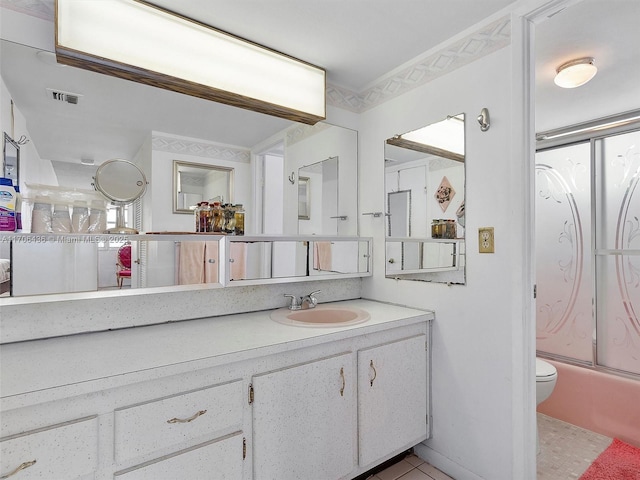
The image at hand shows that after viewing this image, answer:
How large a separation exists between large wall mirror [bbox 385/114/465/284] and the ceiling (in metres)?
0.46

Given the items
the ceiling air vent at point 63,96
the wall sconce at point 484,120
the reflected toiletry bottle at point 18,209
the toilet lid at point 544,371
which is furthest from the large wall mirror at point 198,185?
the toilet lid at point 544,371

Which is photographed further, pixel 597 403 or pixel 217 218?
pixel 597 403

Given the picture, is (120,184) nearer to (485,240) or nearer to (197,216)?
(197,216)

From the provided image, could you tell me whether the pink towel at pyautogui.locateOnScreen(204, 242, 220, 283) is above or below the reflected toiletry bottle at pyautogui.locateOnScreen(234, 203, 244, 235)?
below

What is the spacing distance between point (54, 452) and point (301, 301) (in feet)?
3.98

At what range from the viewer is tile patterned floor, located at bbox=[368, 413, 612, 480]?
171 centimetres

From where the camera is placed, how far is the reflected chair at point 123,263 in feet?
4.68

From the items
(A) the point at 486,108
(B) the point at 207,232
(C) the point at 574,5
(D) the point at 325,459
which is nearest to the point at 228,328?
(B) the point at 207,232

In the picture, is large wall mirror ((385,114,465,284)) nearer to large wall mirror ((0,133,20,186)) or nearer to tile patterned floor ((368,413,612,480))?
tile patterned floor ((368,413,612,480))

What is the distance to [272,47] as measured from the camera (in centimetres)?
177

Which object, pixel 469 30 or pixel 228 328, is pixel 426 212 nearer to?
pixel 469 30

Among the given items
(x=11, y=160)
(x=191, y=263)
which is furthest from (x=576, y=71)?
(x=11, y=160)

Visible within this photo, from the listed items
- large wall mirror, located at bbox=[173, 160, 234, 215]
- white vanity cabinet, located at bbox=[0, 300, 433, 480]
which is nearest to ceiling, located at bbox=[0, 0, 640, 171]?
large wall mirror, located at bbox=[173, 160, 234, 215]

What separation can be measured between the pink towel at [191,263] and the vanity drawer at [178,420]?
0.59 m
